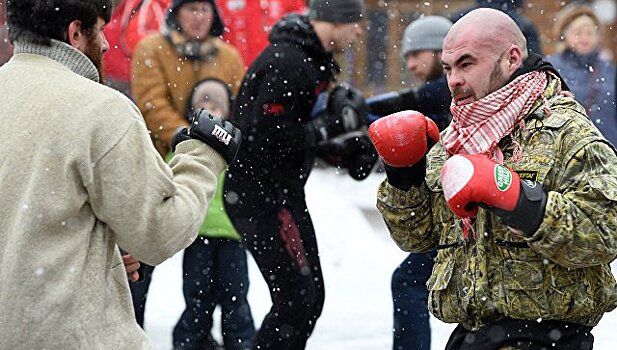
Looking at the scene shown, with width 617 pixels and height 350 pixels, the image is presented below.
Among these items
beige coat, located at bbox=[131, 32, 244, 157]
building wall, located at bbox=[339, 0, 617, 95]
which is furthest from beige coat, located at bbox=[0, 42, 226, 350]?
building wall, located at bbox=[339, 0, 617, 95]

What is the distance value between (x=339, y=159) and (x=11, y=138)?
9.40ft

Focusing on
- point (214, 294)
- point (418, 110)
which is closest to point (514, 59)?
point (418, 110)

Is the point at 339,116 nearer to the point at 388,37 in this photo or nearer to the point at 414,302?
the point at 414,302

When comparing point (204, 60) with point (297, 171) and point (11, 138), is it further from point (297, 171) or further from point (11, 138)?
point (11, 138)

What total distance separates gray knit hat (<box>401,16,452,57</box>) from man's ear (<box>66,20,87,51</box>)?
299 cm

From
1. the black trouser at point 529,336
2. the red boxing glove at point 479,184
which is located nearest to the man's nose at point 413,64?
the black trouser at point 529,336

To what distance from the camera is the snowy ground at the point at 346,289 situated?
6.63 meters

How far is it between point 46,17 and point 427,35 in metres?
3.11

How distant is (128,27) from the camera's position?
808 centimetres

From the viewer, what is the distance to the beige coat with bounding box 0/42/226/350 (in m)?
2.83

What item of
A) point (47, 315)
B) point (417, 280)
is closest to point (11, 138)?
point (47, 315)

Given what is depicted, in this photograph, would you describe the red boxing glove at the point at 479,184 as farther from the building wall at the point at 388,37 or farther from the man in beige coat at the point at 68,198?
the building wall at the point at 388,37

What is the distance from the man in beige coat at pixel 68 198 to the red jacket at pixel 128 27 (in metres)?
4.97

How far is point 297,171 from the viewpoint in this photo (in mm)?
5402
